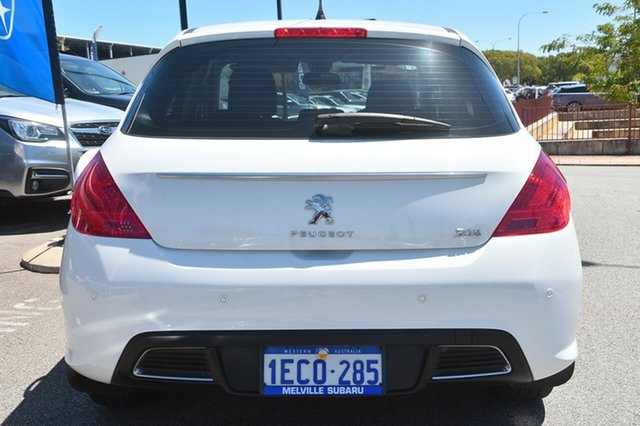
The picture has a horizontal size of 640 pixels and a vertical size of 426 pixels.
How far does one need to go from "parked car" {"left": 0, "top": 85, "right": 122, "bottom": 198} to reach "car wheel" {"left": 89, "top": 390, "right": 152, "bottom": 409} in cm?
466

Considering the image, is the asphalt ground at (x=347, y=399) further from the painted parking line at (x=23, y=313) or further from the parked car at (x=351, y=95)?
the parked car at (x=351, y=95)

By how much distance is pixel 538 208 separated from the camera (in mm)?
2184

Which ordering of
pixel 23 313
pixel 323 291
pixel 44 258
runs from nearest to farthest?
pixel 323 291, pixel 23 313, pixel 44 258

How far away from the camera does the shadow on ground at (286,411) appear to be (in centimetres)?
272

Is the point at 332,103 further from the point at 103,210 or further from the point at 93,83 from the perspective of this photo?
the point at 93,83

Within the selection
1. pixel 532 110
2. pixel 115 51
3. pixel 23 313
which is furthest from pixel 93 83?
pixel 115 51

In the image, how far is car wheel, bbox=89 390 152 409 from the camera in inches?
104

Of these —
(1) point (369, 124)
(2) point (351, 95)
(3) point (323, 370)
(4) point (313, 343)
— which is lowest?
(3) point (323, 370)

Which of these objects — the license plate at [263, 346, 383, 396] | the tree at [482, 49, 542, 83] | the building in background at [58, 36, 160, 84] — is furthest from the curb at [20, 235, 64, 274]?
the tree at [482, 49, 542, 83]

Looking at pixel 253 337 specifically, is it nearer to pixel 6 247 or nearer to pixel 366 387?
pixel 366 387

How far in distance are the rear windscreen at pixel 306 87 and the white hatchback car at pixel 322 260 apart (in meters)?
0.04

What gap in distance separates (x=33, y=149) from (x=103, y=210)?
517cm

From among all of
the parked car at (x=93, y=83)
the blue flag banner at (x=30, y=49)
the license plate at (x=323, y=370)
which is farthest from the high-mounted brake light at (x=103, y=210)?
the parked car at (x=93, y=83)

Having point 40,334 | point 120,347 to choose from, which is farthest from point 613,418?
point 40,334
